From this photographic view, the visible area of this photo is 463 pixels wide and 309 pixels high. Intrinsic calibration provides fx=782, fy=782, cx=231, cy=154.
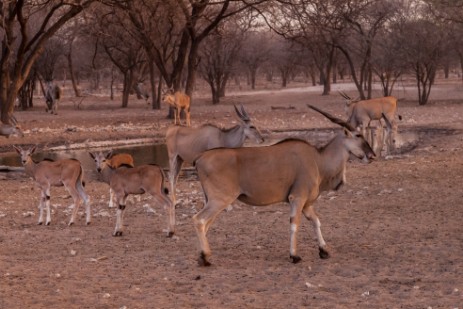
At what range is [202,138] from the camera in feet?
32.4

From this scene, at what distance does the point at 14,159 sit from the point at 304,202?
1089 cm

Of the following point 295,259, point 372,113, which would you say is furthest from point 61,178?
point 372,113

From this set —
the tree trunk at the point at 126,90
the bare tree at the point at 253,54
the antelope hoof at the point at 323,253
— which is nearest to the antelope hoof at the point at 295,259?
the antelope hoof at the point at 323,253

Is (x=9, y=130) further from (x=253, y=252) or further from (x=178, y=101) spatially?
(x=253, y=252)

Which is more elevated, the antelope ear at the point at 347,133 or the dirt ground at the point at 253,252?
the antelope ear at the point at 347,133

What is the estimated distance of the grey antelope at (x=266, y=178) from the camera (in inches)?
252

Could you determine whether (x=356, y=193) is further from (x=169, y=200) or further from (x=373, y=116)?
(x=373, y=116)

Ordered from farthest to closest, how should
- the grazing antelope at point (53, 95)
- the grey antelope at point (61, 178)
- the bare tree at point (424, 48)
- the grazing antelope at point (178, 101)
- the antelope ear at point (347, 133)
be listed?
the grazing antelope at point (53, 95) → the bare tree at point (424, 48) → the grazing antelope at point (178, 101) → the grey antelope at point (61, 178) → the antelope ear at point (347, 133)

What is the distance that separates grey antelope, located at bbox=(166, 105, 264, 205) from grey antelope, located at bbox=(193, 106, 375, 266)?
9.74 ft

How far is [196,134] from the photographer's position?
994cm

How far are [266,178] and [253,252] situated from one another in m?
0.78

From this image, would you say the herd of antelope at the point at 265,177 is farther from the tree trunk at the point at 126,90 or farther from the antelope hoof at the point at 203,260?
the tree trunk at the point at 126,90

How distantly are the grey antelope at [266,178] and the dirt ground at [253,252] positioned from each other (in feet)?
1.27

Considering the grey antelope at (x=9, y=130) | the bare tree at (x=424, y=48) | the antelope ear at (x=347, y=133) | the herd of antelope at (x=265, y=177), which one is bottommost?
the grey antelope at (x=9, y=130)
